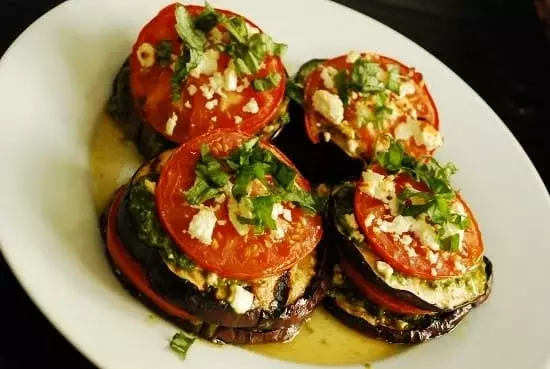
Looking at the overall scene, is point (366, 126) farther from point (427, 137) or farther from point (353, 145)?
point (427, 137)

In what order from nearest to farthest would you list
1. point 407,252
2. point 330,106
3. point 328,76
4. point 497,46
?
1. point 407,252
2. point 330,106
3. point 328,76
4. point 497,46

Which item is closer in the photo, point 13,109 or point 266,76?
point 13,109

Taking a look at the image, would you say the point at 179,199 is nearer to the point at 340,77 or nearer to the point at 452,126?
the point at 340,77

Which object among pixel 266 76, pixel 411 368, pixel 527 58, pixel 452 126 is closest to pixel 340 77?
pixel 266 76

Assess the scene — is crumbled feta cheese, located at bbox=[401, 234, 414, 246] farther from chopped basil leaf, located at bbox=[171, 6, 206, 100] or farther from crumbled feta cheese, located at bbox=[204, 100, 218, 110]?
chopped basil leaf, located at bbox=[171, 6, 206, 100]

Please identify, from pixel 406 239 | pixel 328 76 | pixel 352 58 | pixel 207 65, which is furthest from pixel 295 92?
pixel 406 239

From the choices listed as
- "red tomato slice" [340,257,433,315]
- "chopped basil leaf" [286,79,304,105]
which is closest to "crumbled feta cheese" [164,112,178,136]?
"chopped basil leaf" [286,79,304,105]
